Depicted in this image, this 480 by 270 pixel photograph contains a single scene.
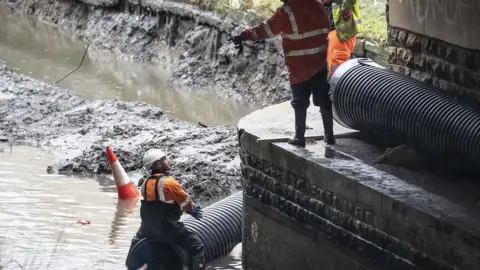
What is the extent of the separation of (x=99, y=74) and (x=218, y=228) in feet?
35.6

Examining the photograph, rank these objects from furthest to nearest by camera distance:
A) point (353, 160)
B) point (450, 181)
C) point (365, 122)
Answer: point (365, 122) → point (353, 160) → point (450, 181)

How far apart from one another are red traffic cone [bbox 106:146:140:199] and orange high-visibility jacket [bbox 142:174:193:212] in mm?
2968

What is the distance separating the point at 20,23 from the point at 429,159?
804 inches

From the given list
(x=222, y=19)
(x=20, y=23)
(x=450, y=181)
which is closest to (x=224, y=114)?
(x=222, y=19)

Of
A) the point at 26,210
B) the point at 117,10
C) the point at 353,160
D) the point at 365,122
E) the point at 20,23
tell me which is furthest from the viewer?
the point at 20,23

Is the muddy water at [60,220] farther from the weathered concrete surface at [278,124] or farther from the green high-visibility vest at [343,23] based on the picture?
the green high-visibility vest at [343,23]

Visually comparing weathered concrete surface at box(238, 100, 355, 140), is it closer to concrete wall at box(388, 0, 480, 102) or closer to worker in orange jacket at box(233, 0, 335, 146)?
worker in orange jacket at box(233, 0, 335, 146)

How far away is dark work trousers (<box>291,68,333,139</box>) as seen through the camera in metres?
8.73

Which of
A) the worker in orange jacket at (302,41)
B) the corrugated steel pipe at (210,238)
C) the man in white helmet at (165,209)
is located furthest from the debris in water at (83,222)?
the worker in orange jacket at (302,41)

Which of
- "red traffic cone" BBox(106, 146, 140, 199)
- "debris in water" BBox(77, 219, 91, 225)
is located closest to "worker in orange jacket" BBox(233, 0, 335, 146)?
"debris in water" BBox(77, 219, 91, 225)

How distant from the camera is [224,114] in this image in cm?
1677

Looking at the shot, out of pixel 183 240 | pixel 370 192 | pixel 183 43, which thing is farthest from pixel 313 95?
pixel 183 43

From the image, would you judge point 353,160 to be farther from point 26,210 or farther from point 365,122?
point 26,210

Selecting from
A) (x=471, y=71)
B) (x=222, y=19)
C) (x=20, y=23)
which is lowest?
(x=20, y=23)
